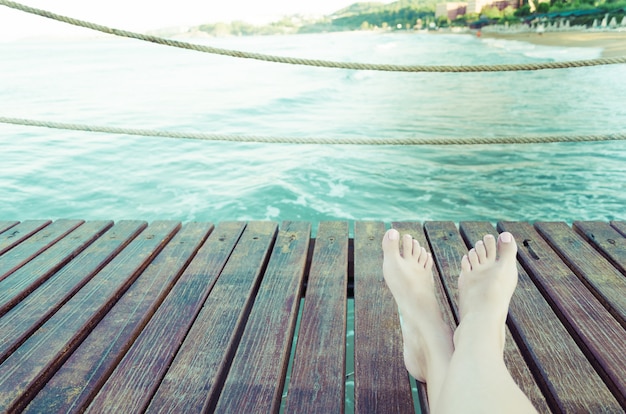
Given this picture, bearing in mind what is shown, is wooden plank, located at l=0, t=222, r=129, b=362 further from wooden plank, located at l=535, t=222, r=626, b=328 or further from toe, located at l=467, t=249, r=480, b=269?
wooden plank, located at l=535, t=222, r=626, b=328

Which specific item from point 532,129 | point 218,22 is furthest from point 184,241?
point 218,22

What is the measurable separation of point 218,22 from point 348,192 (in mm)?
57830

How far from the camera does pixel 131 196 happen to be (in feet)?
17.4

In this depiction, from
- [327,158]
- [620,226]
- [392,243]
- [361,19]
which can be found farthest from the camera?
[361,19]

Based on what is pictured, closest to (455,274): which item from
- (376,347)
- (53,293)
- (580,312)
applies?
(580,312)

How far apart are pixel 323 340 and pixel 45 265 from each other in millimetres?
1026

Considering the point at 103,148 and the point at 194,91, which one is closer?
the point at 103,148

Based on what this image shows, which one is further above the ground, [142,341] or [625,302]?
[142,341]

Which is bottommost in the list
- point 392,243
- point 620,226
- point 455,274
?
point 620,226

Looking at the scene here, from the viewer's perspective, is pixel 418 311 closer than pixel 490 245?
Yes

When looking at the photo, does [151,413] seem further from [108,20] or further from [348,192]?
[108,20]

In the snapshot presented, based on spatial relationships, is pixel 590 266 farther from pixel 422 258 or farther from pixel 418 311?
pixel 418 311

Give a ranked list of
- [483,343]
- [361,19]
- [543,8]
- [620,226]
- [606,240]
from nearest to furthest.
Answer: [483,343] < [606,240] < [620,226] < [543,8] < [361,19]

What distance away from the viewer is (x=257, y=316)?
4.38 ft
